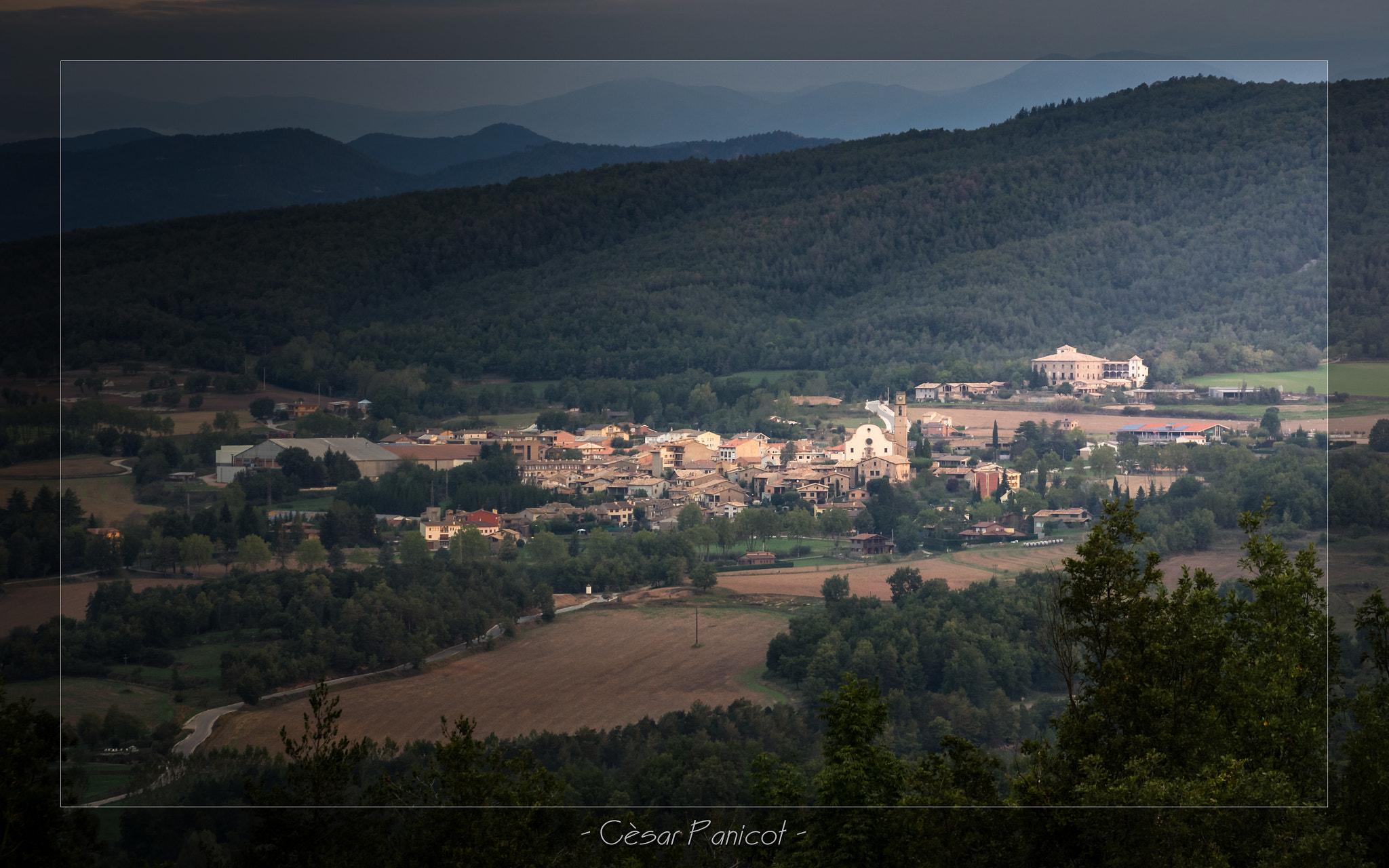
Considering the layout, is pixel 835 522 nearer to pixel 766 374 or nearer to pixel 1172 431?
pixel 766 374

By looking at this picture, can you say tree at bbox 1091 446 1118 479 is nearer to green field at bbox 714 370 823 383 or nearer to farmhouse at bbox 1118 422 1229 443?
farmhouse at bbox 1118 422 1229 443

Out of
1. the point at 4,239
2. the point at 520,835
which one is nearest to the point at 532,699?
the point at 520,835

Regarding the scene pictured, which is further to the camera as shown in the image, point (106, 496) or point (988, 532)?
point (988, 532)

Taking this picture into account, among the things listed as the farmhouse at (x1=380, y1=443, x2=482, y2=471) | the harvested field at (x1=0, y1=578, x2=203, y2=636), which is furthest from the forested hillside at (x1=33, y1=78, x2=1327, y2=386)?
the harvested field at (x1=0, y1=578, x2=203, y2=636)

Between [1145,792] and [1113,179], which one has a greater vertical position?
[1113,179]

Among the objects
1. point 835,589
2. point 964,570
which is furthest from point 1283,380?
point 835,589

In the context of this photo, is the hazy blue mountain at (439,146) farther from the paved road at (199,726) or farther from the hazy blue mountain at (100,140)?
the paved road at (199,726)

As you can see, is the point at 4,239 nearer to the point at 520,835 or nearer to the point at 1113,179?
the point at 520,835
